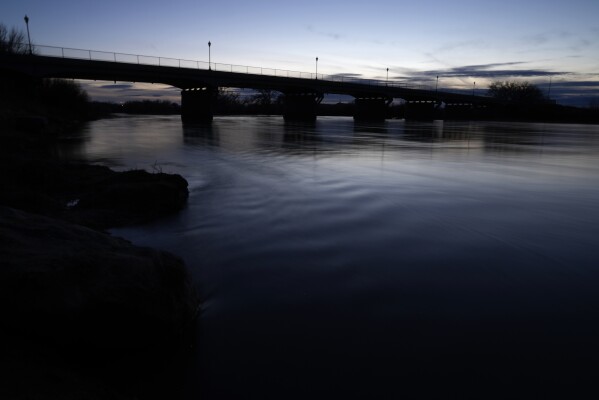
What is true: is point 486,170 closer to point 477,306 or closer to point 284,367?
point 477,306

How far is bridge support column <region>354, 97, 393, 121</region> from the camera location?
93.2m

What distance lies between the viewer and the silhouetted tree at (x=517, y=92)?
147475 millimetres

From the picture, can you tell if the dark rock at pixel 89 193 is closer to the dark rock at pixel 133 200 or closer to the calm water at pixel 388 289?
the dark rock at pixel 133 200

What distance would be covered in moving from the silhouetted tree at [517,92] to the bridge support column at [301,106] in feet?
323

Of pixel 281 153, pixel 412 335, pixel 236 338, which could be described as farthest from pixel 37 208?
pixel 281 153

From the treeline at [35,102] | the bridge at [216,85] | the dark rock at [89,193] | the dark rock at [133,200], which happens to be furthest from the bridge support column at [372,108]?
the dark rock at [133,200]

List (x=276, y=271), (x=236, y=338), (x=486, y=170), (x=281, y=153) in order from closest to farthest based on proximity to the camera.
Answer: (x=236, y=338) → (x=276, y=271) → (x=486, y=170) → (x=281, y=153)

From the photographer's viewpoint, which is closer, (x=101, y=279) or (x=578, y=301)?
(x=101, y=279)

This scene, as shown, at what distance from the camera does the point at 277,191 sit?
34.3ft

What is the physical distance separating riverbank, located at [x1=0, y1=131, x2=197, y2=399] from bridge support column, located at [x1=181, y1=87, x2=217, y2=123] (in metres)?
66.0

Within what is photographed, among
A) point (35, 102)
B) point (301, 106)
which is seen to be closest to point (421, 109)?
point (301, 106)

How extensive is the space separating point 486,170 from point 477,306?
467 inches

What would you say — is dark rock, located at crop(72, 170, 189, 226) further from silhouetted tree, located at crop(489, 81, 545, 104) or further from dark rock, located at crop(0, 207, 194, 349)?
silhouetted tree, located at crop(489, 81, 545, 104)

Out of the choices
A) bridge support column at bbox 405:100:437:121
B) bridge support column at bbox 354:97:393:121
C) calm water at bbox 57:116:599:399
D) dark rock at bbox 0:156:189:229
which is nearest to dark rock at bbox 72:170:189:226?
dark rock at bbox 0:156:189:229
